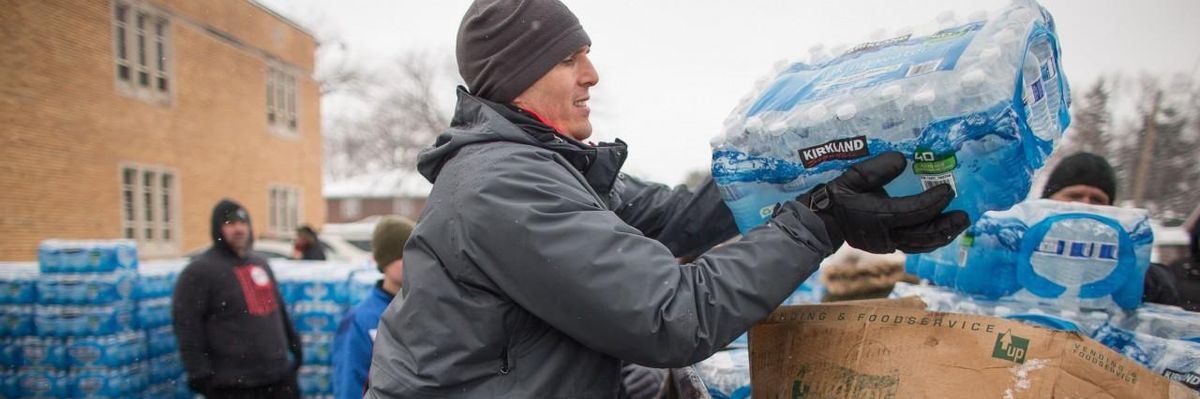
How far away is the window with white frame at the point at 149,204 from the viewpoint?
12055mm

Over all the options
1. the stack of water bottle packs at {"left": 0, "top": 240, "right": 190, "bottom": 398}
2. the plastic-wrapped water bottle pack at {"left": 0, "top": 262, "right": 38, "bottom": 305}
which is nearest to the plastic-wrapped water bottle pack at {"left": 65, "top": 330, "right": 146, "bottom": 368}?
the stack of water bottle packs at {"left": 0, "top": 240, "right": 190, "bottom": 398}

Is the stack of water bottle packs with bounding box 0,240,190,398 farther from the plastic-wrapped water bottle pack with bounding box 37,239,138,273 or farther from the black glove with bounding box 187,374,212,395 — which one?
Result: the black glove with bounding box 187,374,212,395

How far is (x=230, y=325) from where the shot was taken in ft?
13.6

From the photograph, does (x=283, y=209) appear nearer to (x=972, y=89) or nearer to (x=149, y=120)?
(x=149, y=120)

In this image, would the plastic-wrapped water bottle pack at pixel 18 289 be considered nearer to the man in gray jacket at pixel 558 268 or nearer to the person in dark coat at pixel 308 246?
the person in dark coat at pixel 308 246

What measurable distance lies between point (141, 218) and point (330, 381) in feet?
31.3

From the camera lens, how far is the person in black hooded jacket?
13.4ft

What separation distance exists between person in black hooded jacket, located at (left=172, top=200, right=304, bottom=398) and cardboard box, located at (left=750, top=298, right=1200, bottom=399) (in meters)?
3.81

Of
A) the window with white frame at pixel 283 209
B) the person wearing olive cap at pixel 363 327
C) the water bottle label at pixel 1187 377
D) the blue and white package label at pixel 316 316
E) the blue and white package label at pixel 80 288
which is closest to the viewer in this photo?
the water bottle label at pixel 1187 377

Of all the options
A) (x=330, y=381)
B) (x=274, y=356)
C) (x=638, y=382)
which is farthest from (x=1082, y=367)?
(x=330, y=381)

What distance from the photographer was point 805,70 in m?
1.63

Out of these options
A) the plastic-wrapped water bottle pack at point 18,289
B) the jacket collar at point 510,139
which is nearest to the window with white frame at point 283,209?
the plastic-wrapped water bottle pack at point 18,289

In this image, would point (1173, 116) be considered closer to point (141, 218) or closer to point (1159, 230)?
point (1159, 230)

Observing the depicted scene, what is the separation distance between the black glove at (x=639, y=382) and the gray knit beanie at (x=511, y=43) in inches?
41.0
